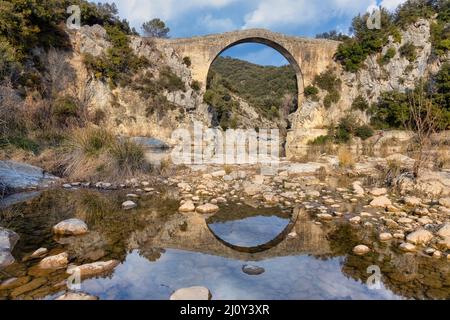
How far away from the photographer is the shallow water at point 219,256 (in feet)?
8.20

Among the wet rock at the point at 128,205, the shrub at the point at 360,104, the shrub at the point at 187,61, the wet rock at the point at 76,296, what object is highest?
the shrub at the point at 187,61

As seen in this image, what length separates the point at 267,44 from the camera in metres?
21.5

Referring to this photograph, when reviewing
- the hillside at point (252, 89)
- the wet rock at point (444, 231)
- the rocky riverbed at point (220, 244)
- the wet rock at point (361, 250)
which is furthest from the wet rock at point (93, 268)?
the hillside at point (252, 89)

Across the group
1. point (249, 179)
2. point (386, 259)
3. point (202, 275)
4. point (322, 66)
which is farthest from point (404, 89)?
point (202, 275)

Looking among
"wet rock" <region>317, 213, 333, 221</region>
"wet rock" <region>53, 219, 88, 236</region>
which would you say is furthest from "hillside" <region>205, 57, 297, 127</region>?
"wet rock" <region>53, 219, 88, 236</region>

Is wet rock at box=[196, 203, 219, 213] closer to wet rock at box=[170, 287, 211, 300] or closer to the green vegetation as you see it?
wet rock at box=[170, 287, 211, 300]

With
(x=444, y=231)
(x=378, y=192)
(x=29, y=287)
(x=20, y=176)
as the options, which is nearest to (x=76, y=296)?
(x=29, y=287)

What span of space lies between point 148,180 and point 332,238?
445cm

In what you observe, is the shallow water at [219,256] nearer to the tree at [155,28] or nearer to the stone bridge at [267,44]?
the stone bridge at [267,44]

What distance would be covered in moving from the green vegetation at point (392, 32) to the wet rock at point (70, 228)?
68.8 feet

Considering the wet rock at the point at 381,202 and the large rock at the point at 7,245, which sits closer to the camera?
the large rock at the point at 7,245

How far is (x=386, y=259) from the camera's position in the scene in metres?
3.12

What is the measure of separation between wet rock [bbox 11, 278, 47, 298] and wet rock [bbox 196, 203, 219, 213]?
8.30 feet

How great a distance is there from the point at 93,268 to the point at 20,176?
14.6 ft
